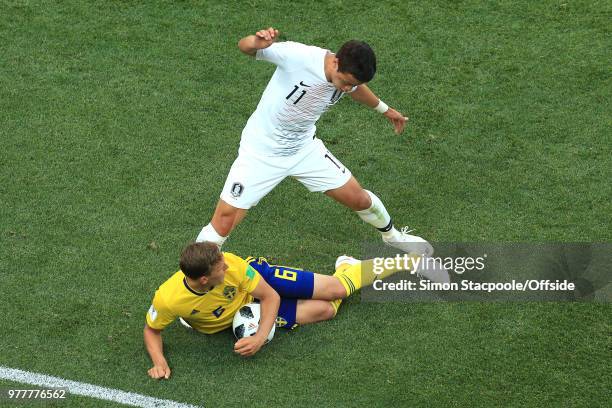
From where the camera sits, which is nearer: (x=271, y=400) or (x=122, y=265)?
(x=271, y=400)

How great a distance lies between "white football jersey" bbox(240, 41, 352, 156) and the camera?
7.05 meters

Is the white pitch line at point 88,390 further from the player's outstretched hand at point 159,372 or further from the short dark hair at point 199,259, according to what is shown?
the short dark hair at point 199,259

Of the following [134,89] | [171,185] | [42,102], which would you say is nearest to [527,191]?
[171,185]

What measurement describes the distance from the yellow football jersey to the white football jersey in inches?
39.0

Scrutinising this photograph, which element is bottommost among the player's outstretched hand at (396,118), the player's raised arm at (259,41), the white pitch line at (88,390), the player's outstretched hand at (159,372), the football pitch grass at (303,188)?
the white pitch line at (88,390)

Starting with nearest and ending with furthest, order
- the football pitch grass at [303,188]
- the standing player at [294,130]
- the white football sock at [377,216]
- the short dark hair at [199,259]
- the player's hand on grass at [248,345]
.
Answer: the short dark hair at [199,259] → the player's hand on grass at [248,345] → the standing player at [294,130] → the football pitch grass at [303,188] → the white football sock at [377,216]

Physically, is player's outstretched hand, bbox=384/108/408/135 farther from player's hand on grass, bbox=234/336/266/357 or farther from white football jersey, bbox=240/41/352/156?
player's hand on grass, bbox=234/336/266/357


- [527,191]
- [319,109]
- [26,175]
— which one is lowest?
[26,175]

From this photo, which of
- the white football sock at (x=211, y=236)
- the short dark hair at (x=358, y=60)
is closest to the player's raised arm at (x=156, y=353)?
the white football sock at (x=211, y=236)

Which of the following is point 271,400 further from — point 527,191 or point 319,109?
point 527,191

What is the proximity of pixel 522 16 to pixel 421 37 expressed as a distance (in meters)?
A: 1.19

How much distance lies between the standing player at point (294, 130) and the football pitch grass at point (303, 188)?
0.76 metres

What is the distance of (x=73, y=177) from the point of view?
873 centimetres

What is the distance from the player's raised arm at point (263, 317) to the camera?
6828 mm
